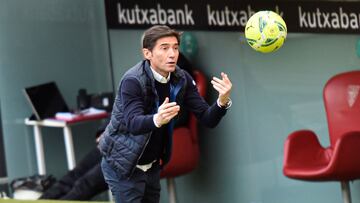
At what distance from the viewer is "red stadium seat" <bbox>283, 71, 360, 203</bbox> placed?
6695 millimetres

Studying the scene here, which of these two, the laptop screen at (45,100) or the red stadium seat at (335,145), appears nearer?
the red stadium seat at (335,145)

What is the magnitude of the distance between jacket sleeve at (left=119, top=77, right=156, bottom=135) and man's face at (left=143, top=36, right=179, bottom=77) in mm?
163

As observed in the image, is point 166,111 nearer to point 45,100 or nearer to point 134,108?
point 134,108

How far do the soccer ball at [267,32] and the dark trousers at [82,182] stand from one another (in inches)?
104

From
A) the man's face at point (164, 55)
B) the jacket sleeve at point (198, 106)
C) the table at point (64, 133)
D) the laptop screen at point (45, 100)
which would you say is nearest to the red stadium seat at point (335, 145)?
the jacket sleeve at point (198, 106)

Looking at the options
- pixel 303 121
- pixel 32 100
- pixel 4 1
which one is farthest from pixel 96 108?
pixel 303 121

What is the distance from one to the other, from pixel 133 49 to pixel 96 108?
64 centimetres

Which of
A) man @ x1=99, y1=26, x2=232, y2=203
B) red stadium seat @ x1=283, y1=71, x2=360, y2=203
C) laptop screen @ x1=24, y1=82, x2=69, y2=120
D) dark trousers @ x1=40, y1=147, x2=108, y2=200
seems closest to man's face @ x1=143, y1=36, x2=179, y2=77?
man @ x1=99, y1=26, x2=232, y2=203

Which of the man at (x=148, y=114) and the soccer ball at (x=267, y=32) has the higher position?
the soccer ball at (x=267, y=32)

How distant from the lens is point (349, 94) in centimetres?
721

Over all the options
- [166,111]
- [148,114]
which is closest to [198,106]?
[148,114]

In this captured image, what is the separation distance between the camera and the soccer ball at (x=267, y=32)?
5.82 meters

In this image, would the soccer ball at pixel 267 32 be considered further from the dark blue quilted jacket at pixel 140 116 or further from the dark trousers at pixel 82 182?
the dark trousers at pixel 82 182

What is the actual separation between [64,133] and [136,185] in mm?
3123
